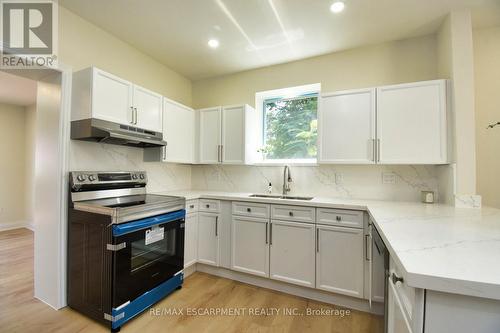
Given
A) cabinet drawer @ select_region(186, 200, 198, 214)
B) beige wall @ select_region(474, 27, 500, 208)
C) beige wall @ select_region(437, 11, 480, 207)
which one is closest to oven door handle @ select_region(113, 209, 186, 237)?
cabinet drawer @ select_region(186, 200, 198, 214)

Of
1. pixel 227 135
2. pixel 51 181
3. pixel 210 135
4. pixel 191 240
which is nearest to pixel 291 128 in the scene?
pixel 227 135

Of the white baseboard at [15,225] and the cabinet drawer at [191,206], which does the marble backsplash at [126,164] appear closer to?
the cabinet drawer at [191,206]

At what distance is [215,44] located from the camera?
2680 mm

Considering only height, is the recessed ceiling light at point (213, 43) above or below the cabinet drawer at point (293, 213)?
above

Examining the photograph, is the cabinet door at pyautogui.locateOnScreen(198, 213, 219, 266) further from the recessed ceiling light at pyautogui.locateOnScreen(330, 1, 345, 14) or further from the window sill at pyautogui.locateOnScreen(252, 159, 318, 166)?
the recessed ceiling light at pyautogui.locateOnScreen(330, 1, 345, 14)

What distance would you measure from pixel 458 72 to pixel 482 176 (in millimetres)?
1058

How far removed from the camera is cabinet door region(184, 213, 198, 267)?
8.63 feet

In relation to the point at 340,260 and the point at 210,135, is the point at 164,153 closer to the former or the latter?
the point at 210,135

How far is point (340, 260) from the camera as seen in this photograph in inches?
85.1

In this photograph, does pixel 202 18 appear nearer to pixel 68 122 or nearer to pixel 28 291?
pixel 68 122

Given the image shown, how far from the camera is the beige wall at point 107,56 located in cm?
217

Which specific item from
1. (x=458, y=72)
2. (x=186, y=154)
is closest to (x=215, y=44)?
(x=186, y=154)

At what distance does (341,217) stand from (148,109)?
2.32 metres

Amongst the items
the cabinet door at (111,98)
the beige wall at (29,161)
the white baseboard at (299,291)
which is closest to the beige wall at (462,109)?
the white baseboard at (299,291)
